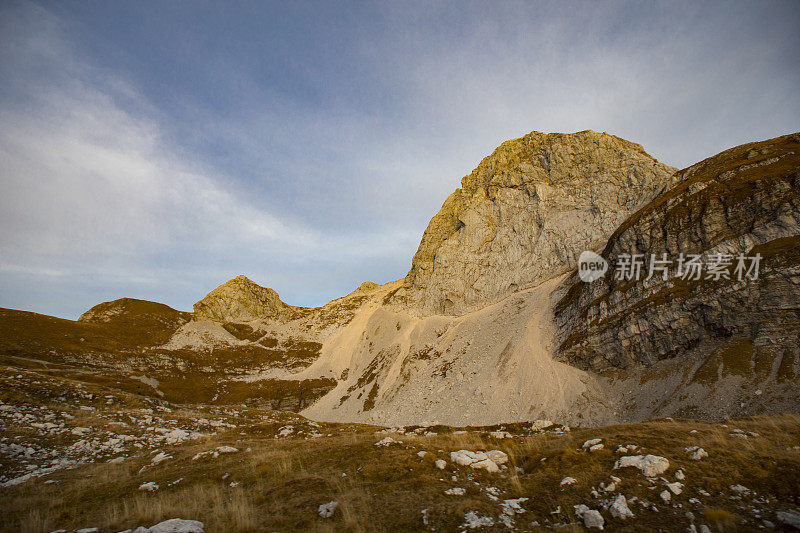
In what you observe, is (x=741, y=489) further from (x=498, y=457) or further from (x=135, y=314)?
(x=135, y=314)

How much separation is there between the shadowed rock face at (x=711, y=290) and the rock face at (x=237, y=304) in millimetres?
128717

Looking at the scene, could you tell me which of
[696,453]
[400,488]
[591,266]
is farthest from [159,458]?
[591,266]

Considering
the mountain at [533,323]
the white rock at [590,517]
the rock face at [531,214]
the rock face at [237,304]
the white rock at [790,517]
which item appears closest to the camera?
the white rock at [790,517]

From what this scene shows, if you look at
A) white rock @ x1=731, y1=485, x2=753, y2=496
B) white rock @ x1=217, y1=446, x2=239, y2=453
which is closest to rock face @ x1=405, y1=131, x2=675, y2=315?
white rock @ x1=731, y1=485, x2=753, y2=496

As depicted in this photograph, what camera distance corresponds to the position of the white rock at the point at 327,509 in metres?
9.34

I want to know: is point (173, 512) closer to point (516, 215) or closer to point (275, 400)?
point (275, 400)

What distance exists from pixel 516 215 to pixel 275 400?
83.9 m

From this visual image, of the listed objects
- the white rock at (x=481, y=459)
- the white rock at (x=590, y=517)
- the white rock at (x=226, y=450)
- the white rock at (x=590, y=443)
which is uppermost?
the white rock at (x=590, y=517)

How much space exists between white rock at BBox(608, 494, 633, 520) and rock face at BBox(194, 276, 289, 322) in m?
153

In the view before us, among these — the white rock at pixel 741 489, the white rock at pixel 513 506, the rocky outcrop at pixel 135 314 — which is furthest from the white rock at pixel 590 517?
the rocky outcrop at pixel 135 314

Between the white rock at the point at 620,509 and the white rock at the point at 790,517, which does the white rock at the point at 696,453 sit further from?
the white rock at the point at 620,509

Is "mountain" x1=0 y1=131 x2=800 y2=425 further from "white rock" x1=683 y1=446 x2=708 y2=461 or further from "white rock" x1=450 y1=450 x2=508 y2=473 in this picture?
"white rock" x1=450 y1=450 x2=508 y2=473

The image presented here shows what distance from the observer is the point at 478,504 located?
9484mm

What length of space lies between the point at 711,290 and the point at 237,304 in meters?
152
